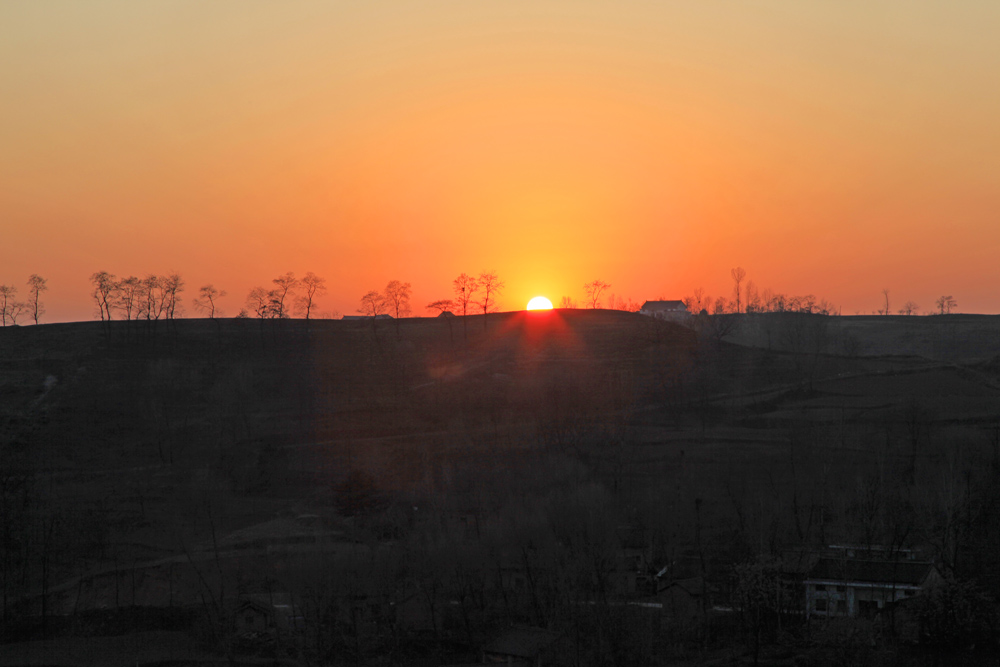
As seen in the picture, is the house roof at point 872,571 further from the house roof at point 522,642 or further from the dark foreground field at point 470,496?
the house roof at point 522,642

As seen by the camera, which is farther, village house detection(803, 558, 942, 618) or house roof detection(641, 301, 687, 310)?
house roof detection(641, 301, 687, 310)

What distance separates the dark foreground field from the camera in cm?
3769

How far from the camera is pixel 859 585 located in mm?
37625

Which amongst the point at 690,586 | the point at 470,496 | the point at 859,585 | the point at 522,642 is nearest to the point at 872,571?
the point at 859,585

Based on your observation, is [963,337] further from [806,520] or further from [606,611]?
[606,611]

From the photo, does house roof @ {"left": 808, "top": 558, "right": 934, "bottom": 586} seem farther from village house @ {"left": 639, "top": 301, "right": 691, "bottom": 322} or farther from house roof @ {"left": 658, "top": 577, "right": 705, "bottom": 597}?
village house @ {"left": 639, "top": 301, "right": 691, "bottom": 322}

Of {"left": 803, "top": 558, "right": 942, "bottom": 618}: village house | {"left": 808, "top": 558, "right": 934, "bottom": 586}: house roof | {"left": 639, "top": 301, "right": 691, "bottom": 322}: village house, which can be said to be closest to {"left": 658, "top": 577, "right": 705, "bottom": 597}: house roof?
{"left": 803, "top": 558, "right": 942, "bottom": 618}: village house

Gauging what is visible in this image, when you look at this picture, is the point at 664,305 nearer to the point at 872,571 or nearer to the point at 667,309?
the point at 667,309

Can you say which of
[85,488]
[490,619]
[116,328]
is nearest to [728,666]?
[490,619]

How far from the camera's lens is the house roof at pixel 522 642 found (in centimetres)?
3447

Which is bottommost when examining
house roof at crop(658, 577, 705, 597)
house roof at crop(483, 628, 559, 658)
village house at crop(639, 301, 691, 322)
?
house roof at crop(483, 628, 559, 658)

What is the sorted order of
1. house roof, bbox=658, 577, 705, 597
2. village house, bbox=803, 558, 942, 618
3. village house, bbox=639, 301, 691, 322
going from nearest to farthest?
1. village house, bbox=803, 558, 942, 618
2. house roof, bbox=658, 577, 705, 597
3. village house, bbox=639, 301, 691, 322

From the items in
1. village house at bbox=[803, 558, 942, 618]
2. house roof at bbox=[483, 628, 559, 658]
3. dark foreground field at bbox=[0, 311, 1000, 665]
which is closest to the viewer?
house roof at bbox=[483, 628, 559, 658]

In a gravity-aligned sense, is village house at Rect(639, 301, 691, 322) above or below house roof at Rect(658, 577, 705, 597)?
above
